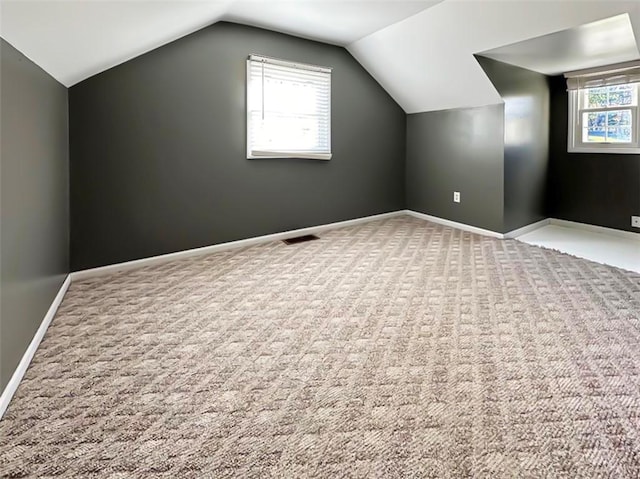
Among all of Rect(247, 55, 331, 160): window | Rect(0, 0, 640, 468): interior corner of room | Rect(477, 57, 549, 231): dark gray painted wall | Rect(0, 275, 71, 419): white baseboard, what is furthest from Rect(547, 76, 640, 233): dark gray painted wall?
Rect(0, 275, 71, 419): white baseboard

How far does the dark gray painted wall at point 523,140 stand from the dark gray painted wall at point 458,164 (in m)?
0.12

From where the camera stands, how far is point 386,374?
2086 mm

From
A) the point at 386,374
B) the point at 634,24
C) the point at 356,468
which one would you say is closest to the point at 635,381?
the point at 386,374

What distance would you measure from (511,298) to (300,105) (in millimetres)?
2961

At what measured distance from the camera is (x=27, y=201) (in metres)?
2.24

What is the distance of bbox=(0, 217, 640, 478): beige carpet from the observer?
5.01 ft

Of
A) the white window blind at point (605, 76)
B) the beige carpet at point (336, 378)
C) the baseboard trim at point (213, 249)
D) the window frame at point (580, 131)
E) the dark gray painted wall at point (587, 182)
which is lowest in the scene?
the beige carpet at point (336, 378)

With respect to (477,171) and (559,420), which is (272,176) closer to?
(477,171)

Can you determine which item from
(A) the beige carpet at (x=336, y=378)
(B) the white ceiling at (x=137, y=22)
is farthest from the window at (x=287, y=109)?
(A) the beige carpet at (x=336, y=378)

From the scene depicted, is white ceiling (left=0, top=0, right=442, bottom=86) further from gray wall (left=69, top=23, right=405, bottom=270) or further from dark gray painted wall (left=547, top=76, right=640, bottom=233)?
dark gray painted wall (left=547, top=76, right=640, bottom=233)

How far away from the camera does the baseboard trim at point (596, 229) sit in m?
4.84

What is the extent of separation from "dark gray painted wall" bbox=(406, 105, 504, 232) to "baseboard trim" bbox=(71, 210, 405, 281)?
59 centimetres

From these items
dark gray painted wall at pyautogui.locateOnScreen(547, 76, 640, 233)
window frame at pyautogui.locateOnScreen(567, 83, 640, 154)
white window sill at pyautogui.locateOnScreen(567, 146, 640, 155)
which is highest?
window frame at pyautogui.locateOnScreen(567, 83, 640, 154)

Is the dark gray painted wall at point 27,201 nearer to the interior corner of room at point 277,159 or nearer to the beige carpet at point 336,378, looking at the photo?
the interior corner of room at point 277,159
